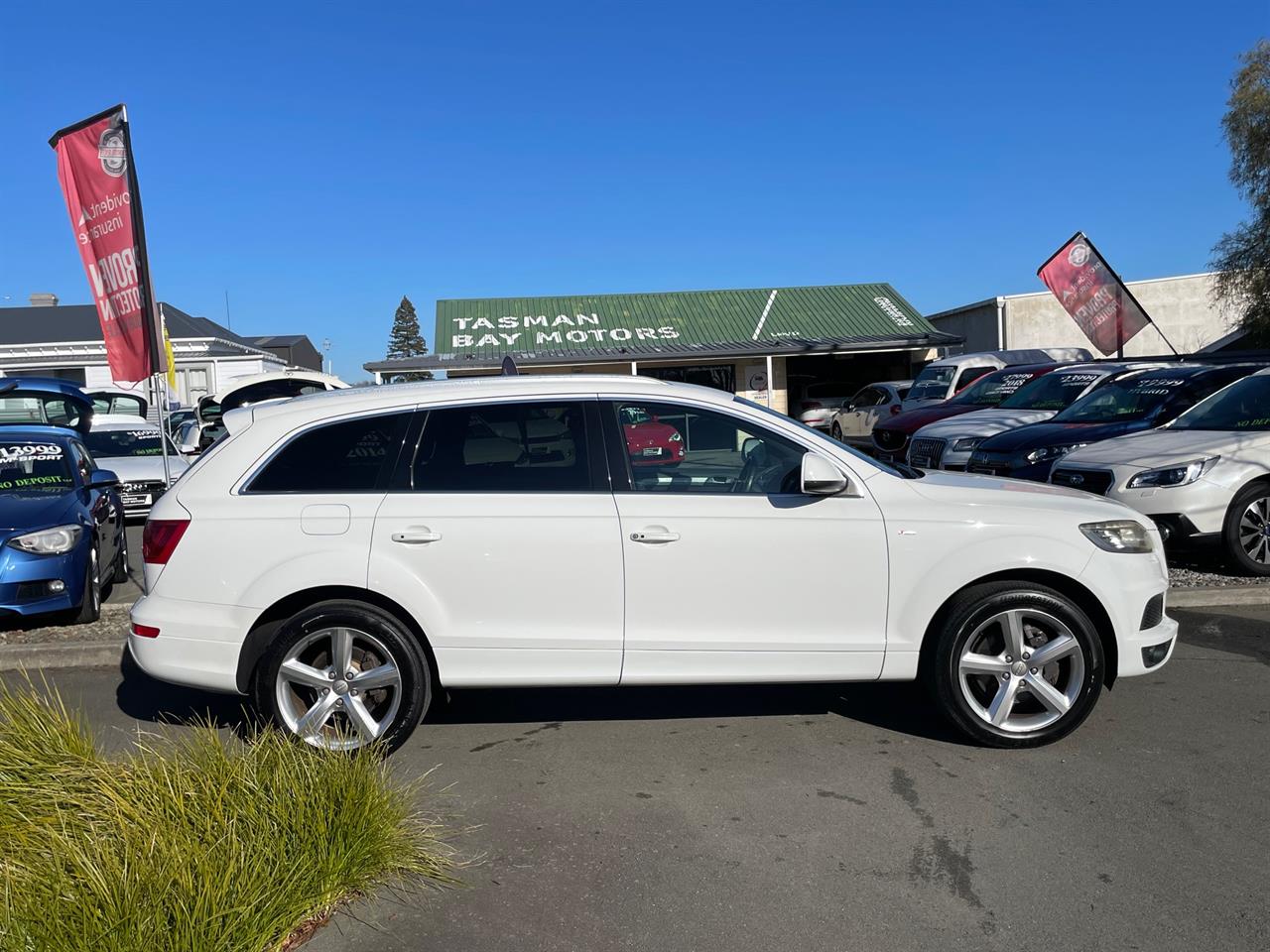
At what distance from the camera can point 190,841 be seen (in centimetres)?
321

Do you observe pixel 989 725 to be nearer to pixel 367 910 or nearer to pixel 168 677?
pixel 367 910

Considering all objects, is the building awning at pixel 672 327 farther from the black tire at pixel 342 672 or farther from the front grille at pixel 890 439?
the black tire at pixel 342 672

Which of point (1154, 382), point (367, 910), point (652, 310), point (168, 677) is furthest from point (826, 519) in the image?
A: point (652, 310)

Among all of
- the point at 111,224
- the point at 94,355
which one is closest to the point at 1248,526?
the point at 111,224

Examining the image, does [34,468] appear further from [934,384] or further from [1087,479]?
[934,384]

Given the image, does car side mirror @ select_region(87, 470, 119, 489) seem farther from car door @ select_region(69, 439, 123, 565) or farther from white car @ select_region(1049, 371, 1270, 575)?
white car @ select_region(1049, 371, 1270, 575)

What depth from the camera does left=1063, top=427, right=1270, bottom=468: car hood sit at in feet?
26.3

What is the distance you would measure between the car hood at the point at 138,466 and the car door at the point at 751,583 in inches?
440

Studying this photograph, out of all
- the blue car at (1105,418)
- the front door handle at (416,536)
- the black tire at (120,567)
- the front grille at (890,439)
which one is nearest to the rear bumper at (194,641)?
the front door handle at (416,536)

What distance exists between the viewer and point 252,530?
15.5 feet

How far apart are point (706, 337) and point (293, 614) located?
2845cm

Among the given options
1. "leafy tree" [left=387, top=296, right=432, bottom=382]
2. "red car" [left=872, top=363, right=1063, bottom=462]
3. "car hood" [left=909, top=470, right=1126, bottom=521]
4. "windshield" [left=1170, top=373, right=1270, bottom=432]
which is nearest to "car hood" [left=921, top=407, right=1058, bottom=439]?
"red car" [left=872, top=363, right=1063, bottom=462]

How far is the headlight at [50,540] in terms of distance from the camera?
22.9ft

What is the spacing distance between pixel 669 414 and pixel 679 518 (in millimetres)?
557
